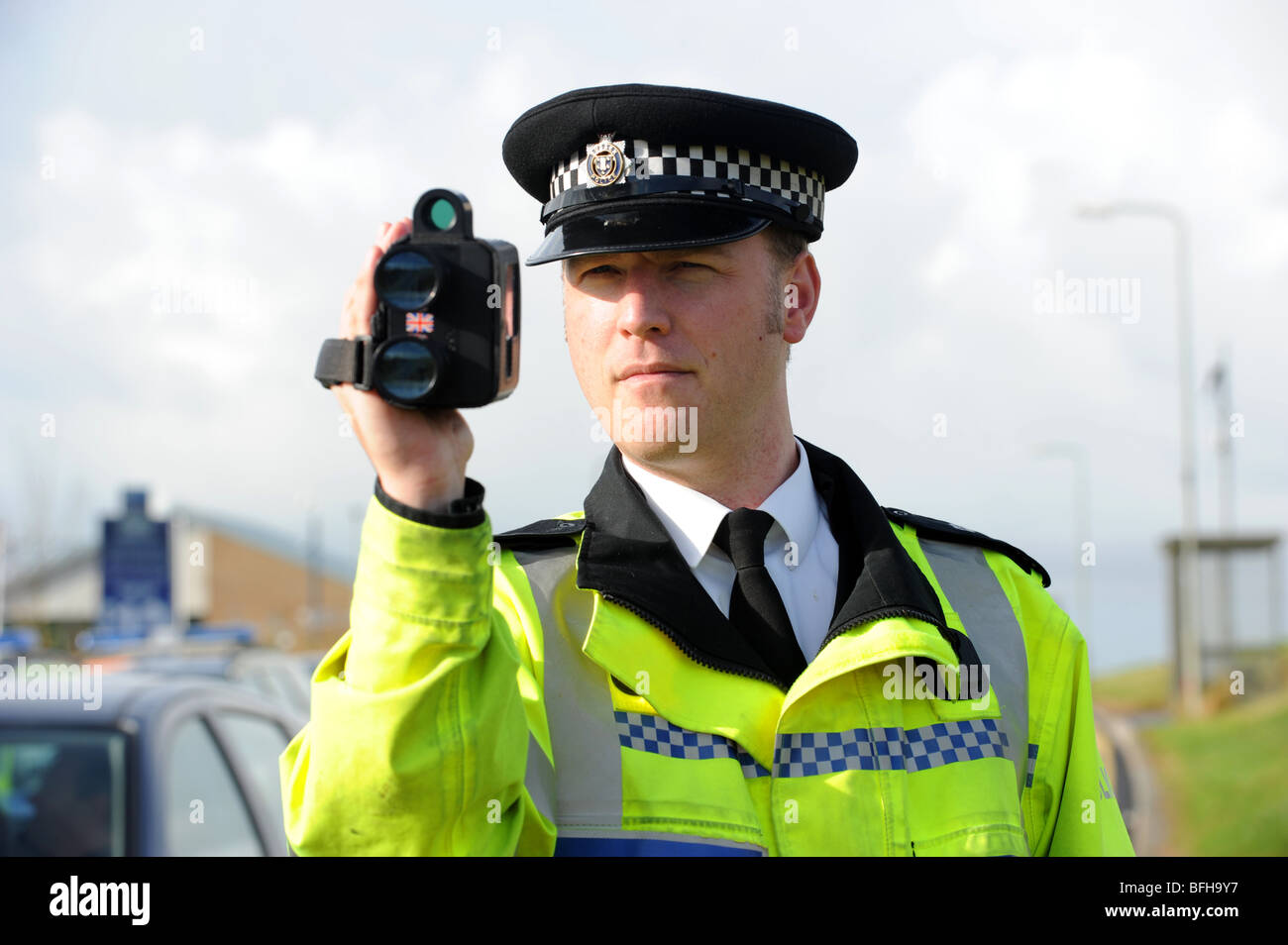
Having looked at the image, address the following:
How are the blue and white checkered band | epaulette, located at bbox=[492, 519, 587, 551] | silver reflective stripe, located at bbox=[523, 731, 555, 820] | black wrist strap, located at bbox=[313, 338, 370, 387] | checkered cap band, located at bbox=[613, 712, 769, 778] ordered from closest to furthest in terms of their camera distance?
1. black wrist strap, located at bbox=[313, 338, 370, 387]
2. silver reflective stripe, located at bbox=[523, 731, 555, 820]
3. checkered cap band, located at bbox=[613, 712, 769, 778]
4. epaulette, located at bbox=[492, 519, 587, 551]
5. the blue and white checkered band

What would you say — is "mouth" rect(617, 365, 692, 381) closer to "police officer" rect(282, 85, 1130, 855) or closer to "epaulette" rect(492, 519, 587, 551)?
"police officer" rect(282, 85, 1130, 855)

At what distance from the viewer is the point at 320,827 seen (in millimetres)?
2000

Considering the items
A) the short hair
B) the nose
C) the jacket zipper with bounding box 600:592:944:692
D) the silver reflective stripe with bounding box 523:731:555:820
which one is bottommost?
the silver reflective stripe with bounding box 523:731:555:820

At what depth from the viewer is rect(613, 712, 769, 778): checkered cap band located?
240cm

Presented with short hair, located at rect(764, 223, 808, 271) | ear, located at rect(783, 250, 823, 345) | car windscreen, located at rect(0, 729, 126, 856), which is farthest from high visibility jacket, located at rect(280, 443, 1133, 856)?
car windscreen, located at rect(0, 729, 126, 856)

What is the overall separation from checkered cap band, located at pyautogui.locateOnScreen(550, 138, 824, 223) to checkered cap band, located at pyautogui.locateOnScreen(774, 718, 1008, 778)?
1.08 meters

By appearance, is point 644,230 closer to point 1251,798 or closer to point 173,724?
point 173,724

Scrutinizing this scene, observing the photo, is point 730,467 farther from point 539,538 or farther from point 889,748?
point 889,748

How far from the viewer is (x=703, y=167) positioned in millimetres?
2854

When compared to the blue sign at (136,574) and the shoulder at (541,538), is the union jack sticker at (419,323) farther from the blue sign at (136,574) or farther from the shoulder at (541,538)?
the blue sign at (136,574)

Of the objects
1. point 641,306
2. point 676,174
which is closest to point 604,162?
point 676,174

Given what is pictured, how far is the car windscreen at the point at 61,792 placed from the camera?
433cm

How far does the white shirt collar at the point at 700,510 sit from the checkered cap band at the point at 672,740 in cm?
39

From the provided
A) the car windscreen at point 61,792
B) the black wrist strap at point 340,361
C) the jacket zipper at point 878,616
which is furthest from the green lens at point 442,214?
the car windscreen at point 61,792
